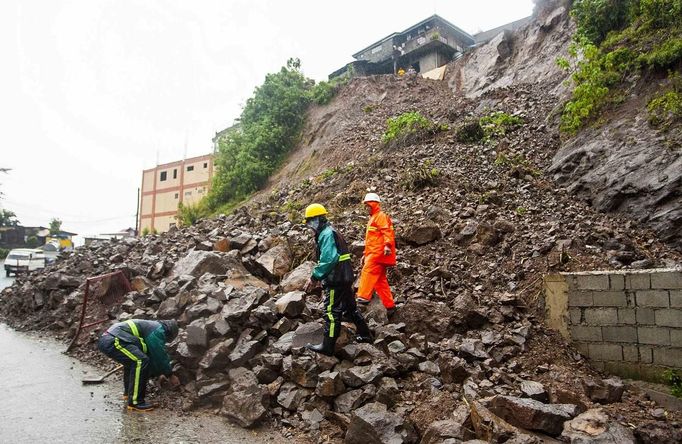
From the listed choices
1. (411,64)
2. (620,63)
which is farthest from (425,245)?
(411,64)

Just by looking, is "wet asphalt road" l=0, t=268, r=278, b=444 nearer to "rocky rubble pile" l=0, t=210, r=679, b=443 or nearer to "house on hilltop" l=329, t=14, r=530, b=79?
"rocky rubble pile" l=0, t=210, r=679, b=443

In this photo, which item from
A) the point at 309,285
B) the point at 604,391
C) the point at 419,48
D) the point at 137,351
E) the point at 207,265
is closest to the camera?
the point at 604,391

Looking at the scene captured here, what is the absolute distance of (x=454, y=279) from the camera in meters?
6.09

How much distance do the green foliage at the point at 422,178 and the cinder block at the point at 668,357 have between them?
5598 mm

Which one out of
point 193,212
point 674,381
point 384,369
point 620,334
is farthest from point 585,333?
point 193,212

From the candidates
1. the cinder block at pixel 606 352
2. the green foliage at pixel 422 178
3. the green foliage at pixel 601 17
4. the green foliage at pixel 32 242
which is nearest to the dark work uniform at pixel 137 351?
the cinder block at pixel 606 352

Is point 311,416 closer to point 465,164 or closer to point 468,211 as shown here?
point 468,211

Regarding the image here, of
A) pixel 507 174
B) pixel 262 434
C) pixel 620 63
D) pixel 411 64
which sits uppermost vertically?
pixel 411 64

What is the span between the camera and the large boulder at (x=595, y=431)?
318cm

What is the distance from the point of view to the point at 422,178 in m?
9.48

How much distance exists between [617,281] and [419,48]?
23.8 meters

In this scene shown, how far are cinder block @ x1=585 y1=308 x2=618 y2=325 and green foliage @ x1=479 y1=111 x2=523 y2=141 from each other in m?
6.94

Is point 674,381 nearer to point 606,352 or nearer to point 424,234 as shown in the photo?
point 606,352

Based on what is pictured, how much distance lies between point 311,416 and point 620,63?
9.50m
